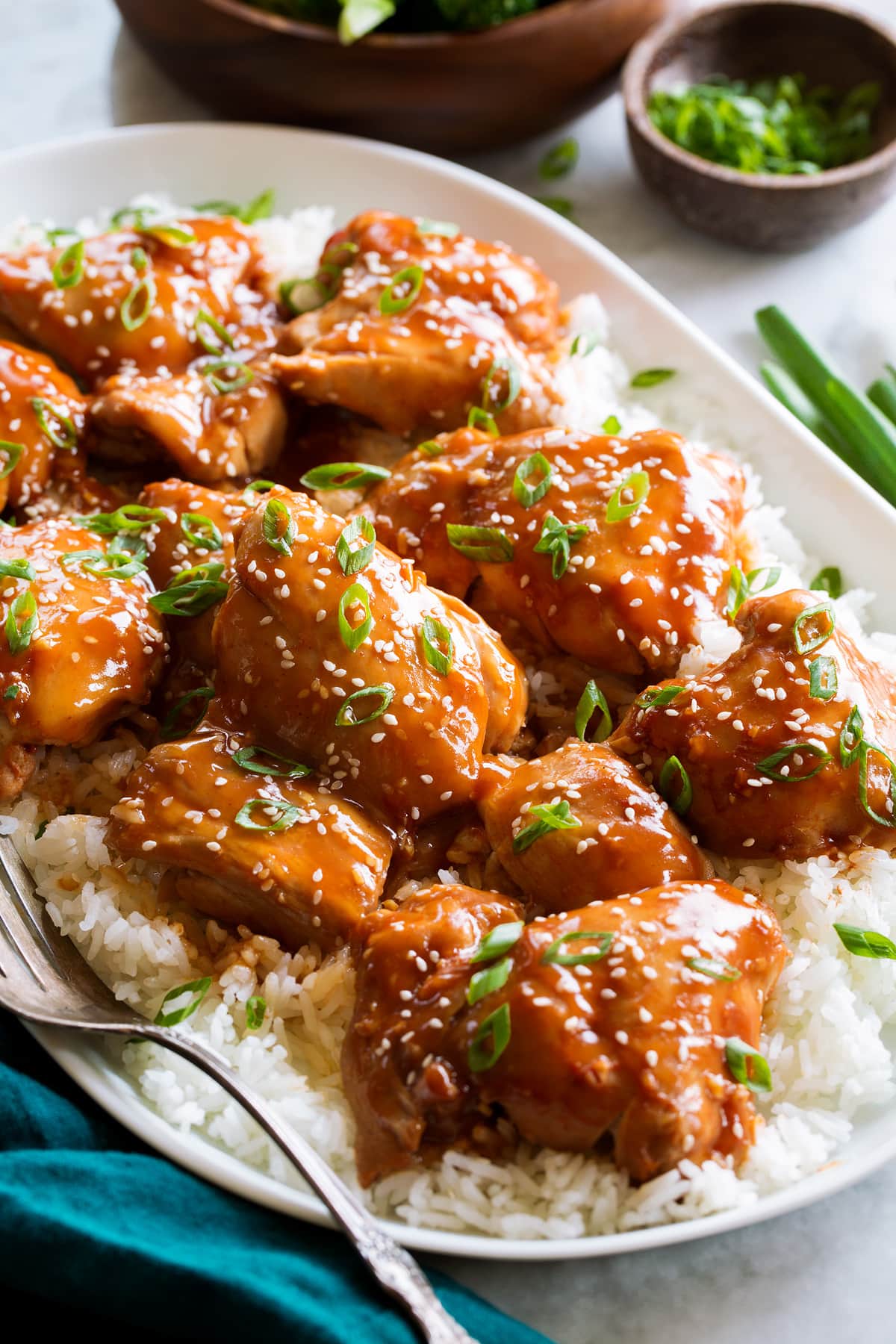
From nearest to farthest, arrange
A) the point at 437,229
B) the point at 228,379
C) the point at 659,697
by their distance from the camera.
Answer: the point at 659,697 → the point at 228,379 → the point at 437,229

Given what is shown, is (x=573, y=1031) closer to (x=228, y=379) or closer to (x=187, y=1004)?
(x=187, y=1004)

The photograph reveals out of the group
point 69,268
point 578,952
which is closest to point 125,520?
point 69,268

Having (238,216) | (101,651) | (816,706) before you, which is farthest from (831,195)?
(101,651)

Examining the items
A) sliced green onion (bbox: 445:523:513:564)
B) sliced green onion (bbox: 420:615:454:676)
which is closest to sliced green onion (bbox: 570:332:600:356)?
sliced green onion (bbox: 445:523:513:564)

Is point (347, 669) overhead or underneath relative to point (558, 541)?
underneath

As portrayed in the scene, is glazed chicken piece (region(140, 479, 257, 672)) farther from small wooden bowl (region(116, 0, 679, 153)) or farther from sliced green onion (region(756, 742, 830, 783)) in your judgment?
small wooden bowl (region(116, 0, 679, 153))

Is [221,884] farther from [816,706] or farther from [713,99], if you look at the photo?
[713,99]

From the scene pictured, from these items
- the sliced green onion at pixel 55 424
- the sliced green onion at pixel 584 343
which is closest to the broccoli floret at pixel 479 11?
the sliced green onion at pixel 584 343
